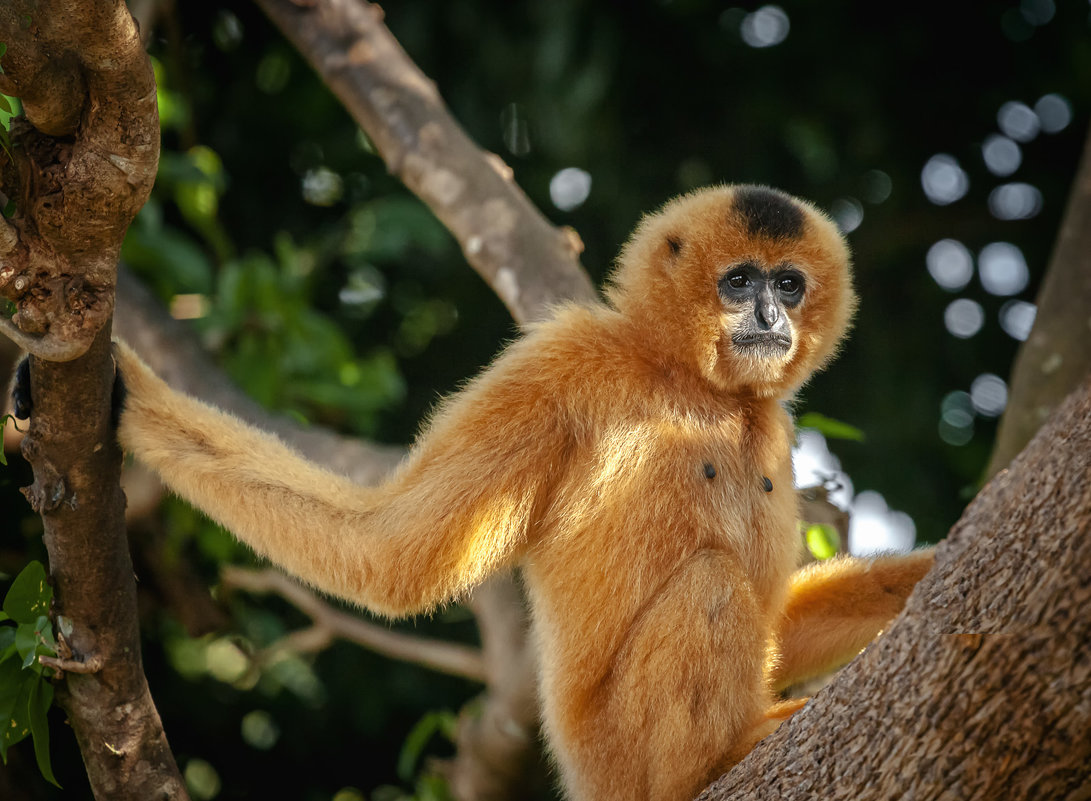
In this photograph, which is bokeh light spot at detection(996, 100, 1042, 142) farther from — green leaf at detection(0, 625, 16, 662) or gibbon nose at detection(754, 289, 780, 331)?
green leaf at detection(0, 625, 16, 662)

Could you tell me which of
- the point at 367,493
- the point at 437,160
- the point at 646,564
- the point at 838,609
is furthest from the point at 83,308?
the point at 838,609

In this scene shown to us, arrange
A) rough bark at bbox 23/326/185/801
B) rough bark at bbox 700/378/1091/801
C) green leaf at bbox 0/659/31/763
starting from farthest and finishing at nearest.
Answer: green leaf at bbox 0/659/31/763, rough bark at bbox 23/326/185/801, rough bark at bbox 700/378/1091/801

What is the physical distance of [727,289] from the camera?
382 cm

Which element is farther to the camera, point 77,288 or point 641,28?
point 641,28

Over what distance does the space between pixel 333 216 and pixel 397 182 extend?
705 millimetres

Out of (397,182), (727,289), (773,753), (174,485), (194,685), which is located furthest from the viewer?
(397,182)

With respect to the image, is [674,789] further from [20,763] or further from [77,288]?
[20,763]

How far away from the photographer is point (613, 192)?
662cm

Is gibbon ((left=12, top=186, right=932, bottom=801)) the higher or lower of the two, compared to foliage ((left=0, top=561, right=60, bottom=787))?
higher

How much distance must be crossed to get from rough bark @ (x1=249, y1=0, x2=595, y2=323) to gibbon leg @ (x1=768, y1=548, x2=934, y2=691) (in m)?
1.69

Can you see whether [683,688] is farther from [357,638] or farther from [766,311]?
[357,638]

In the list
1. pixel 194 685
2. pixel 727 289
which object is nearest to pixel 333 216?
pixel 194 685

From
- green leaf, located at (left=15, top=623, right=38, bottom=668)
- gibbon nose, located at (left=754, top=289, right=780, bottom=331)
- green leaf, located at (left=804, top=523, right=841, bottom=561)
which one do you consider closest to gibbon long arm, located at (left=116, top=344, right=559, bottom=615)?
green leaf, located at (left=15, top=623, right=38, bottom=668)

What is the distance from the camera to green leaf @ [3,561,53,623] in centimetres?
271
